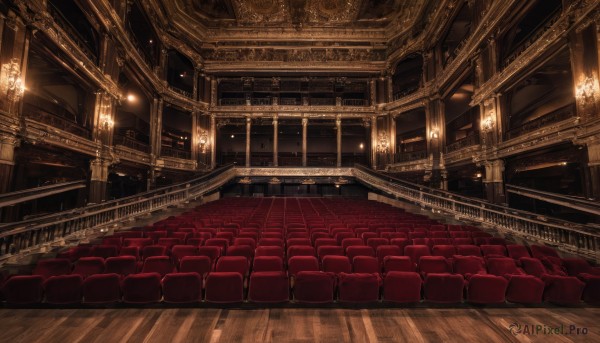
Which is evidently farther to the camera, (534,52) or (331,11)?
(331,11)

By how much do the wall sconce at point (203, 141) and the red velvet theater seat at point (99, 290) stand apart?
16.1 metres

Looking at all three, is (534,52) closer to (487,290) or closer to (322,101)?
(487,290)

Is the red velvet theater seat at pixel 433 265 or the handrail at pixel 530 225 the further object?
the handrail at pixel 530 225

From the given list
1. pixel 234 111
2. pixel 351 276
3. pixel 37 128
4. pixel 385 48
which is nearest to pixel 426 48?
pixel 385 48

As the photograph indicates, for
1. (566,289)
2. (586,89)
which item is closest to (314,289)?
(566,289)

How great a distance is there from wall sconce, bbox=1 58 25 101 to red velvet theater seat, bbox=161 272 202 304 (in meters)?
7.17

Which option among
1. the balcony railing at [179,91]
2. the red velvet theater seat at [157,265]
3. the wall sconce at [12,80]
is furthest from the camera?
the balcony railing at [179,91]

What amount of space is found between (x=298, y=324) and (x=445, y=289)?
1.90 metres

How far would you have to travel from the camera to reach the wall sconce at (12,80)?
6.72 metres

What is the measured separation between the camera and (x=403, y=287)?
139 inches

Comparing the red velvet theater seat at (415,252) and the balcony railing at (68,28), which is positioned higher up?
the balcony railing at (68,28)

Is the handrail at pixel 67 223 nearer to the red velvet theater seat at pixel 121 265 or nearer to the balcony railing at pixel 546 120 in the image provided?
the red velvet theater seat at pixel 121 265

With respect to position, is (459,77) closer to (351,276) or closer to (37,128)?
(351,276)

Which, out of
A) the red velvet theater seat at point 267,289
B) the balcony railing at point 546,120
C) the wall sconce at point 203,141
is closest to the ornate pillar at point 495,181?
the balcony railing at point 546,120
